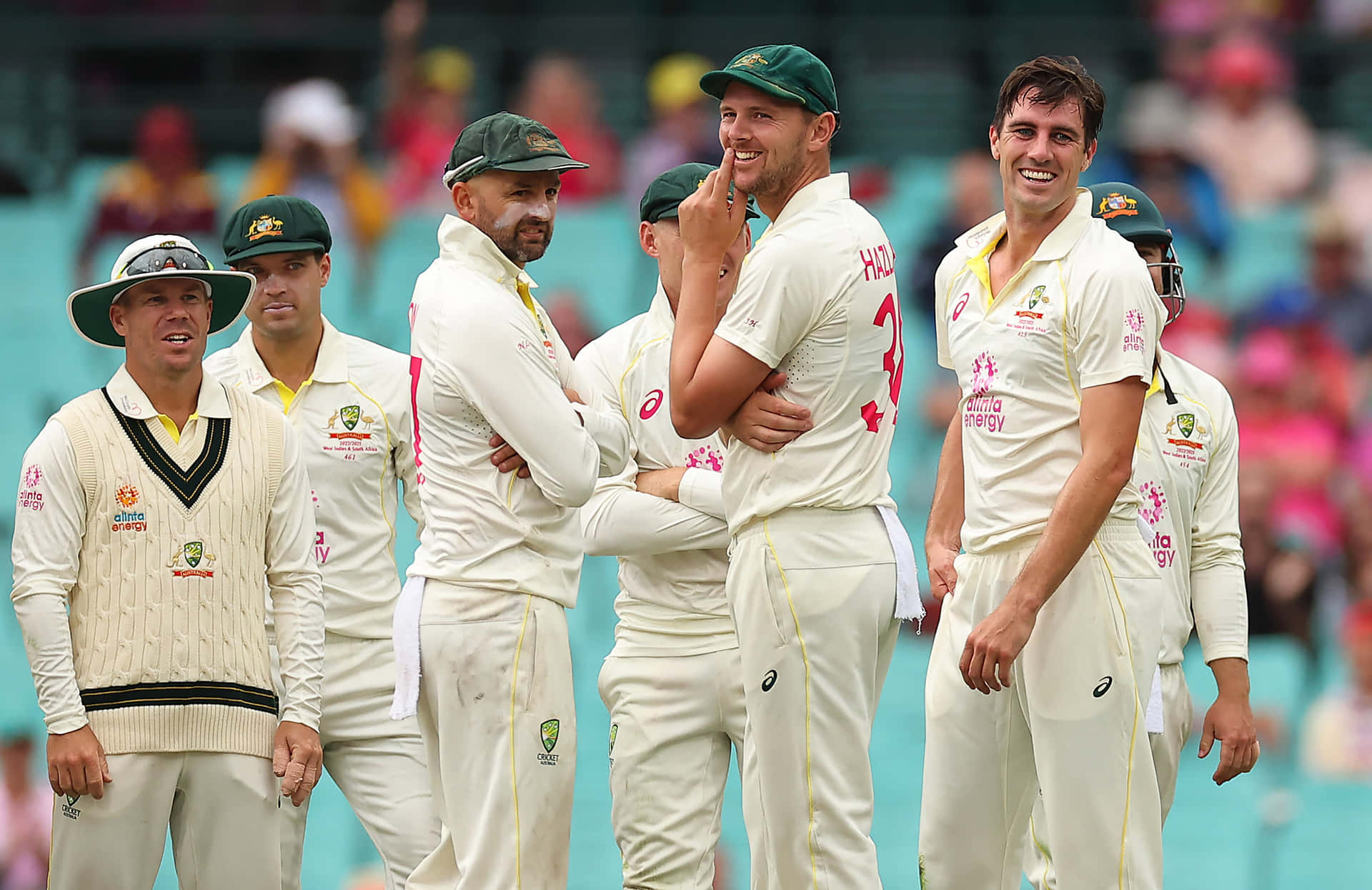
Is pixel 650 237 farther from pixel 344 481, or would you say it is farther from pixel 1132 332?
pixel 1132 332

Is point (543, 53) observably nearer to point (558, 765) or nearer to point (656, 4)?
point (656, 4)

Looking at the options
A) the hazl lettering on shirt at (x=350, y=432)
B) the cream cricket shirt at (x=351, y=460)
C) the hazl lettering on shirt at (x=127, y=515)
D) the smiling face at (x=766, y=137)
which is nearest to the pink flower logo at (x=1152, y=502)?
the smiling face at (x=766, y=137)

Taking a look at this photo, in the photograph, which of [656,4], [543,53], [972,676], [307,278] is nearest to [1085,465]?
[972,676]

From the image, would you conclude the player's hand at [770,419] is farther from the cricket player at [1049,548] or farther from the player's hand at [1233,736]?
the player's hand at [1233,736]

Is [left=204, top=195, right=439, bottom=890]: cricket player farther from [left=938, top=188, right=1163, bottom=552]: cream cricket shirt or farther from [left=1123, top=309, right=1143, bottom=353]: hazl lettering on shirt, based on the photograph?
[left=1123, top=309, right=1143, bottom=353]: hazl lettering on shirt

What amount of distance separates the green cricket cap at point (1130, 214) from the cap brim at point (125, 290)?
2.64 m

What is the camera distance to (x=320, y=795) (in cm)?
1041

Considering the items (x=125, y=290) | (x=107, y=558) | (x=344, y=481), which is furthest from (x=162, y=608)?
(x=344, y=481)

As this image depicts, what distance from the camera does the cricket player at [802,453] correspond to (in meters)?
4.95

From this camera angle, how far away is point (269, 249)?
20.6ft

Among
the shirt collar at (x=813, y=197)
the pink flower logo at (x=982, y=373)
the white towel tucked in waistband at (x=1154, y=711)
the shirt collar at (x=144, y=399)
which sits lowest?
the white towel tucked in waistband at (x=1154, y=711)

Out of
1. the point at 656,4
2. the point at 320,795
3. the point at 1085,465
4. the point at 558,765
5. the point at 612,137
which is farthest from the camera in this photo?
the point at 656,4

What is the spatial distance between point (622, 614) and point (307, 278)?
5.17ft

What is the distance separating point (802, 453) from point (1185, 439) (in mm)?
1601
